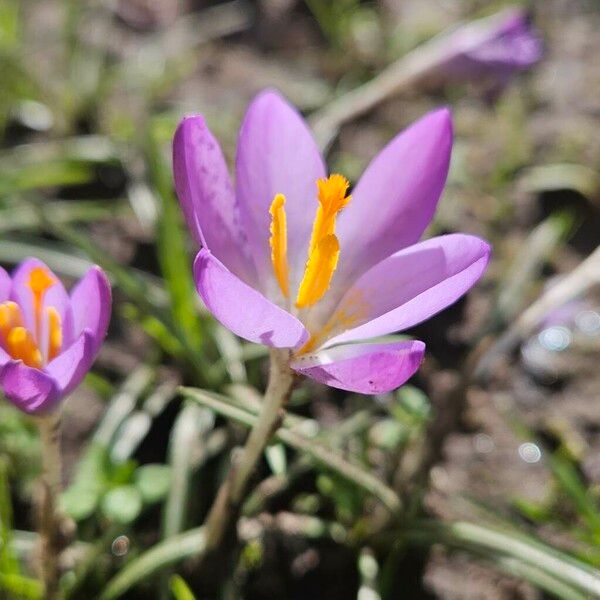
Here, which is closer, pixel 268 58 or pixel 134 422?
pixel 134 422

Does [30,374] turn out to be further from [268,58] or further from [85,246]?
[268,58]

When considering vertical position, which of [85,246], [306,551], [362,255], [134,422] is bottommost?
[306,551]

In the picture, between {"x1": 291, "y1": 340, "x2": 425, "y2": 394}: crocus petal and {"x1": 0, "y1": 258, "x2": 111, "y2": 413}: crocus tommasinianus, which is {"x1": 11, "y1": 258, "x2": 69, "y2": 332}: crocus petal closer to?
{"x1": 0, "y1": 258, "x2": 111, "y2": 413}: crocus tommasinianus

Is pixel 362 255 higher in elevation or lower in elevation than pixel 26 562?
higher

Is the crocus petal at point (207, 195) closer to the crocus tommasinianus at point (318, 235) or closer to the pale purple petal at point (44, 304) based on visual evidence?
the crocus tommasinianus at point (318, 235)

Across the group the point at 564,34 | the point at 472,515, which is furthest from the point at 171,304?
the point at 564,34

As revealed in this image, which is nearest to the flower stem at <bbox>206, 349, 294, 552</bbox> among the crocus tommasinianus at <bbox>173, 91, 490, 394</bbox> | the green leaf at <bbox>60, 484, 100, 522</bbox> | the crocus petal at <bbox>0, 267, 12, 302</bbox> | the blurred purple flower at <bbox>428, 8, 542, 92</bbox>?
the crocus tommasinianus at <bbox>173, 91, 490, 394</bbox>

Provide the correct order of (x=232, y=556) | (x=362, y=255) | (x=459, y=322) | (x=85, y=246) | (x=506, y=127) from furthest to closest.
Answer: (x=506, y=127) < (x=459, y=322) < (x=85, y=246) < (x=232, y=556) < (x=362, y=255)
